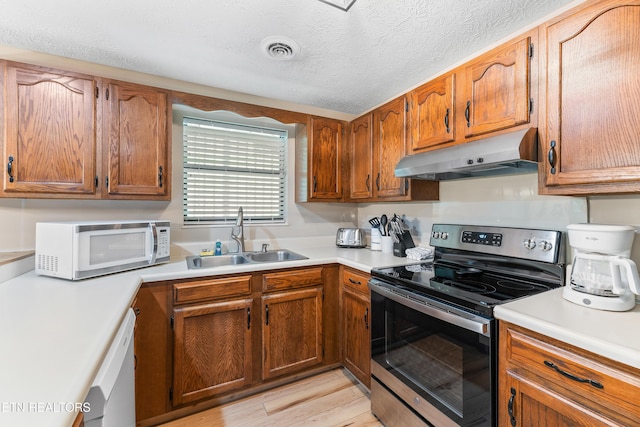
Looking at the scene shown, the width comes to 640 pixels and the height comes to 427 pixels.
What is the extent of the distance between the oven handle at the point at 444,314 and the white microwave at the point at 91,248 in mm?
1534

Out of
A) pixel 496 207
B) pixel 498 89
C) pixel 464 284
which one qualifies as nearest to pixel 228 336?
pixel 464 284

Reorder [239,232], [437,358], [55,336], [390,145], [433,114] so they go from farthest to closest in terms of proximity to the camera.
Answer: [239,232], [390,145], [433,114], [437,358], [55,336]

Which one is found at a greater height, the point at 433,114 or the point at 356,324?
the point at 433,114

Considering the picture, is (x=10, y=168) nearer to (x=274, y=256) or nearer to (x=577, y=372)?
(x=274, y=256)

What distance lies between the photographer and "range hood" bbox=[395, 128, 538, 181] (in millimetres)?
1312

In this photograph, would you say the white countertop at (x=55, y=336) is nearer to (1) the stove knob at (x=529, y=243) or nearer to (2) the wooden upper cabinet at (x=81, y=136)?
(2) the wooden upper cabinet at (x=81, y=136)

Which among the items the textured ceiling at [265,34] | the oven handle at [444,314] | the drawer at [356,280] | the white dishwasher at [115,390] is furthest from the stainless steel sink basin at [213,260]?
the textured ceiling at [265,34]

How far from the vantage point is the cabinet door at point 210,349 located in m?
1.70

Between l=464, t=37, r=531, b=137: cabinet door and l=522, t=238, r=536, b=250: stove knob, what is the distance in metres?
0.63

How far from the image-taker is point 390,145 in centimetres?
223

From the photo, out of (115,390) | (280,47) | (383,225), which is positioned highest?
(280,47)

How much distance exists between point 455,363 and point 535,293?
1.63ft

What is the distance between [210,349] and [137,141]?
146 centimetres

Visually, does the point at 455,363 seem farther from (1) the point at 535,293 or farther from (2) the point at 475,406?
(1) the point at 535,293
